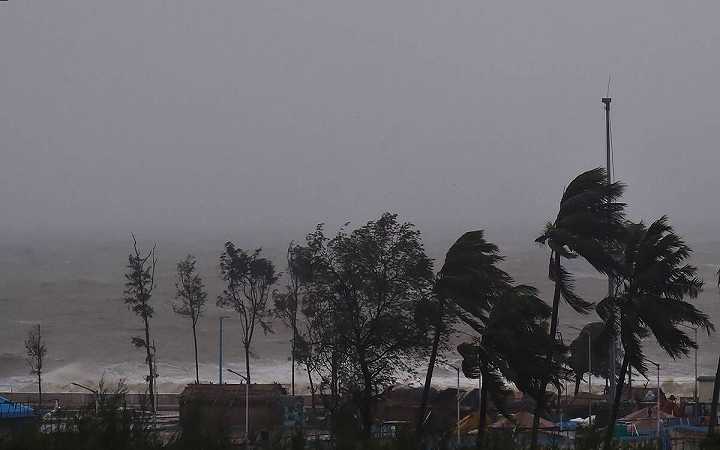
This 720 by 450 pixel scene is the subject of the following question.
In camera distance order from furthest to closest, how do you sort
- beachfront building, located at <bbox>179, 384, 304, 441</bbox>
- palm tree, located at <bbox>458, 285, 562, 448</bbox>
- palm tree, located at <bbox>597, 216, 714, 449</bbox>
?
beachfront building, located at <bbox>179, 384, 304, 441</bbox> → palm tree, located at <bbox>597, 216, 714, 449</bbox> → palm tree, located at <bbox>458, 285, 562, 448</bbox>

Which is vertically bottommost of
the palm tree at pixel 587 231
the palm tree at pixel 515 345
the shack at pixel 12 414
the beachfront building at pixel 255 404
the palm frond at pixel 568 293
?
the beachfront building at pixel 255 404

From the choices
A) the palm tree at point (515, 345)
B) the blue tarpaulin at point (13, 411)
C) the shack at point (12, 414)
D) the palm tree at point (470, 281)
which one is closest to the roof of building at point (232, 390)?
the blue tarpaulin at point (13, 411)

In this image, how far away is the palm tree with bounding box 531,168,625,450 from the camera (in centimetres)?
2811

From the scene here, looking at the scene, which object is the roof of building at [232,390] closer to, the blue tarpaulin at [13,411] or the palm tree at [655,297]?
the blue tarpaulin at [13,411]

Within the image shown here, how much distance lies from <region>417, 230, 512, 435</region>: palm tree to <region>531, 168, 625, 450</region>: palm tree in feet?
4.71

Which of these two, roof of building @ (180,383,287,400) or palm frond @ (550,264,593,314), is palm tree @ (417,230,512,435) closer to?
palm frond @ (550,264,593,314)

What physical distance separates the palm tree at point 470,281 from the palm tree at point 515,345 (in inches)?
22.8

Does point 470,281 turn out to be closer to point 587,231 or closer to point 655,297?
point 587,231

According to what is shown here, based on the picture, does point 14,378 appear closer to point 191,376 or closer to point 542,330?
point 191,376

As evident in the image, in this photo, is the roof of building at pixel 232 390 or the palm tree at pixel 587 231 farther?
the roof of building at pixel 232 390

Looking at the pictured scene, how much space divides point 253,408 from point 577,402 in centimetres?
1465

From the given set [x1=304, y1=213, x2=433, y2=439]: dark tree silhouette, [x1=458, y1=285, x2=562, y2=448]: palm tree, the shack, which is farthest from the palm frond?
the shack

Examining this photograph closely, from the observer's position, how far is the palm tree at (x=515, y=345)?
89.4 feet

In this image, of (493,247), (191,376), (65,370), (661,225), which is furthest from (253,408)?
(65,370)
